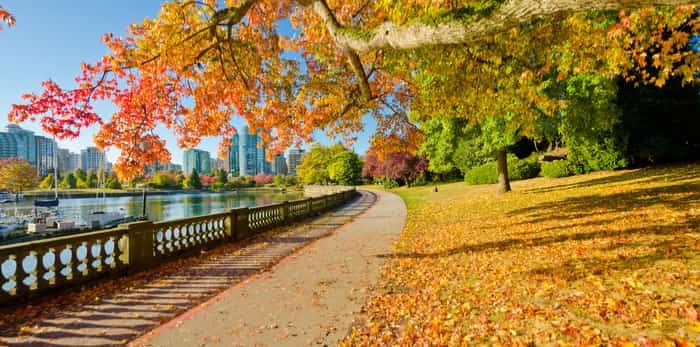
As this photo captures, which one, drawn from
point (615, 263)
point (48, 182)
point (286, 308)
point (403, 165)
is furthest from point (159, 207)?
point (48, 182)

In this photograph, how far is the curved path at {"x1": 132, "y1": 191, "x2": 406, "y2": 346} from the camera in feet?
13.7

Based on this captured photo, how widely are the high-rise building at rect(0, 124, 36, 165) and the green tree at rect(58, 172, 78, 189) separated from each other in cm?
5900

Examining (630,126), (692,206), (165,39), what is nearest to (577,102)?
(692,206)

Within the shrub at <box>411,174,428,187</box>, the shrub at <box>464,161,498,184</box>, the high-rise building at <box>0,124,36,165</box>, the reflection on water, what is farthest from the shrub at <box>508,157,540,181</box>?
the high-rise building at <box>0,124,36,165</box>

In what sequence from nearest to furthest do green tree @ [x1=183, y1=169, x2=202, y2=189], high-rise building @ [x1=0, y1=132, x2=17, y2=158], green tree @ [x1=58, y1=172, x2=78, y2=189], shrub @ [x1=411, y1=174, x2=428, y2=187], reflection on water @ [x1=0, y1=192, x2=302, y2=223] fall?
reflection on water @ [x1=0, y1=192, x2=302, y2=223] → shrub @ [x1=411, y1=174, x2=428, y2=187] → green tree @ [x1=58, y1=172, x2=78, y2=189] → green tree @ [x1=183, y1=169, x2=202, y2=189] → high-rise building @ [x1=0, y1=132, x2=17, y2=158]

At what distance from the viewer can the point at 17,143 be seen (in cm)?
16025

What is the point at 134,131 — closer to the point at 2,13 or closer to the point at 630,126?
the point at 2,13

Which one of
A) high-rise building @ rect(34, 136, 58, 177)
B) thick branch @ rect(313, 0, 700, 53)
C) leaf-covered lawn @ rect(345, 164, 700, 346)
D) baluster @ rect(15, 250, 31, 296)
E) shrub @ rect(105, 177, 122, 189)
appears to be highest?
high-rise building @ rect(34, 136, 58, 177)

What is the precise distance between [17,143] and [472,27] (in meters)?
232

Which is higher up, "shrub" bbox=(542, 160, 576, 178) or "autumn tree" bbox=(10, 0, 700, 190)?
"autumn tree" bbox=(10, 0, 700, 190)

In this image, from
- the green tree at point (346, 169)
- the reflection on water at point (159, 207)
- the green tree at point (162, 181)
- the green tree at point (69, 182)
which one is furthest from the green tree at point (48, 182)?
the green tree at point (346, 169)

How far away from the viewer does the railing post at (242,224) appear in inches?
447

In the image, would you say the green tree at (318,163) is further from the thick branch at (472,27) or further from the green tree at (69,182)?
the green tree at (69,182)

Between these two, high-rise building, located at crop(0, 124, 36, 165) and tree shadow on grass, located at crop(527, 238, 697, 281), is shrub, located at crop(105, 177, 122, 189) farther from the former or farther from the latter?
tree shadow on grass, located at crop(527, 238, 697, 281)
